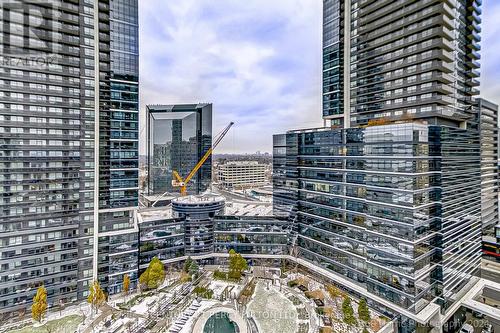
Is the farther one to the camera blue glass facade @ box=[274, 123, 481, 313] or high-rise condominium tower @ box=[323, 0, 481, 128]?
high-rise condominium tower @ box=[323, 0, 481, 128]

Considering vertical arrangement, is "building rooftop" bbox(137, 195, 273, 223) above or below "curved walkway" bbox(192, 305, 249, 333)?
above

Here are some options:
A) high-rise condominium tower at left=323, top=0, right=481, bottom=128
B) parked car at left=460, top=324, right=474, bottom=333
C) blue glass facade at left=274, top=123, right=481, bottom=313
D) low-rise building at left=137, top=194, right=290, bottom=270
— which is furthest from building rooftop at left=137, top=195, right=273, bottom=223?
parked car at left=460, top=324, right=474, bottom=333

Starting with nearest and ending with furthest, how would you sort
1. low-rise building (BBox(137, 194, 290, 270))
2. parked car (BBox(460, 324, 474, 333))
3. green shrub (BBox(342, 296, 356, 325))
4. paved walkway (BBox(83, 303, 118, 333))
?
paved walkway (BBox(83, 303, 118, 333)), green shrub (BBox(342, 296, 356, 325)), parked car (BBox(460, 324, 474, 333)), low-rise building (BBox(137, 194, 290, 270))

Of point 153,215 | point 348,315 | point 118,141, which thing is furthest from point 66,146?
point 348,315

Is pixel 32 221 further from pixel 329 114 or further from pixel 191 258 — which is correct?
pixel 329 114

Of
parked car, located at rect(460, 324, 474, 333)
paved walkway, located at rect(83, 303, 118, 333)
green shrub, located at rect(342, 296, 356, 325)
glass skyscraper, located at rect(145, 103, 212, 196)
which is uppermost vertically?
glass skyscraper, located at rect(145, 103, 212, 196)

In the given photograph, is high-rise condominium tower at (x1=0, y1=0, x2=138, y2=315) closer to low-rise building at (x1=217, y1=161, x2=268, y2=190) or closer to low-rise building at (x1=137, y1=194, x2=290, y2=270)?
low-rise building at (x1=137, y1=194, x2=290, y2=270)

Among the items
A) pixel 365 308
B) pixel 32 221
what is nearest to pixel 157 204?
pixel 32 221

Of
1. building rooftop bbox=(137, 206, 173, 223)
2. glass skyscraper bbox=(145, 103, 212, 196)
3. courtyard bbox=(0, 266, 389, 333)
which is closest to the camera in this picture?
courtyard bbox=(0, 266, 389, 333)
